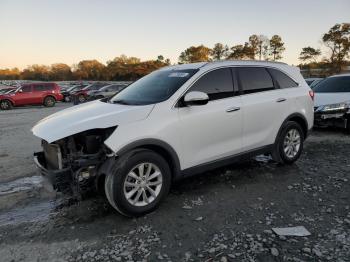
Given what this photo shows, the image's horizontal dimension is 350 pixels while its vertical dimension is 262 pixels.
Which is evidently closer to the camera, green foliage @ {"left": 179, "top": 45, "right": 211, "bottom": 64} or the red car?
the red car

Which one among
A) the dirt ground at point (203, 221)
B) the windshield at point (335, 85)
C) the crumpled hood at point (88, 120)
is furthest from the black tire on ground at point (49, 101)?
the crumpled hood at point (88, 120)

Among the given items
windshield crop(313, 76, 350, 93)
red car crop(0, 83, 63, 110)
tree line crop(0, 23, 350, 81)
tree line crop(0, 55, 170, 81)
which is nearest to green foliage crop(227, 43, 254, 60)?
tree line crop(0, 23, 350, 81)

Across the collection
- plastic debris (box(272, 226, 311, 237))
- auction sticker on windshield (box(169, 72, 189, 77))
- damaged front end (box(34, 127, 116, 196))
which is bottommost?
plastic debris (box(272, 226, 311, 237))

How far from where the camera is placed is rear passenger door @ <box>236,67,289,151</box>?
16.3 feet

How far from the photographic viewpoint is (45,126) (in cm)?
405

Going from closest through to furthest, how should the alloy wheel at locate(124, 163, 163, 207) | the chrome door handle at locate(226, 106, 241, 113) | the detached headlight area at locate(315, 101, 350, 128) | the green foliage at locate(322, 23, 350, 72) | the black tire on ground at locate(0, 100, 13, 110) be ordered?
1. the alloy wheel at locate(124, 163, 163, 207)
2. the chrome door handle at locate(226, 106, 241, 113)
3. the detached headlight area at locate(315, 101, 350, 128)
4. the black tire on ground at locate(0, 100, 13, 110)
5. the green foliage at locate(322, 23, 350, 72)

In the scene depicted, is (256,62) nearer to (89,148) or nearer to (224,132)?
(224,132)

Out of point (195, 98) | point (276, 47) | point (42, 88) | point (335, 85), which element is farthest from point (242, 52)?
point (195, 98)

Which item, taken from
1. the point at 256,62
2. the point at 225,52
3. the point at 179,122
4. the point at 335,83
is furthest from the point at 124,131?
the point at 225,52

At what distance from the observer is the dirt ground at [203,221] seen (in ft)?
10.6

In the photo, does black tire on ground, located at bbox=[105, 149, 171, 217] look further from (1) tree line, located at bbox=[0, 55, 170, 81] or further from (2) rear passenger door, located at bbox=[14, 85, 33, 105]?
(1) tree line, located at bbox=[0, 55, 170, 81]

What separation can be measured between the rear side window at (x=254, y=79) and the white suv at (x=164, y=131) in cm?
2

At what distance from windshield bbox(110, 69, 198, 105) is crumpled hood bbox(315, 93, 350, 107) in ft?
17.8

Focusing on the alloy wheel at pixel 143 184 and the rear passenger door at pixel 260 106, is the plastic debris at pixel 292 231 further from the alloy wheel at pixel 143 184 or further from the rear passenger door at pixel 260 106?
the rear passenger door at pixel 260 106
